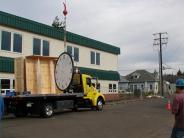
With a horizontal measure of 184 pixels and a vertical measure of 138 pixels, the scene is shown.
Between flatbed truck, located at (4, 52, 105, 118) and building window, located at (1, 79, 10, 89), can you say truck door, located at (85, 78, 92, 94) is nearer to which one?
flatbed truck, located at (4, 52, 105, 118)

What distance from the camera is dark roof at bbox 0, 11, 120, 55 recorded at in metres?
31.4

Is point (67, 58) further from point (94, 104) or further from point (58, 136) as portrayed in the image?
point (58, 136)

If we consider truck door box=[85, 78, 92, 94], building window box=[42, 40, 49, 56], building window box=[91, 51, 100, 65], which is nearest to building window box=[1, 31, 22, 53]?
building window box=[42, 40, 49, 56]

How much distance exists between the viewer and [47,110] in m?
24.2

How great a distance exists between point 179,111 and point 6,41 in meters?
24.7

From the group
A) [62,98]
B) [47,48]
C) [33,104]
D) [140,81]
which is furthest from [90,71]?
[140,81]

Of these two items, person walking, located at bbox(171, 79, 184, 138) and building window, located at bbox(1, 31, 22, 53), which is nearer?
person walking, located at bbox(171, 79, 184, 138)

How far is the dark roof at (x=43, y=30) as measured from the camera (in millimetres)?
31422

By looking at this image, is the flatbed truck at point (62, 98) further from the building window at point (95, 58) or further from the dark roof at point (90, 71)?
the building window at point (95, 58)

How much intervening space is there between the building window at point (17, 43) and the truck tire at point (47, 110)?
370 inches

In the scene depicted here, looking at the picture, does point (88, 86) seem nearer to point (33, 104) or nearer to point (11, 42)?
point (11, 42)

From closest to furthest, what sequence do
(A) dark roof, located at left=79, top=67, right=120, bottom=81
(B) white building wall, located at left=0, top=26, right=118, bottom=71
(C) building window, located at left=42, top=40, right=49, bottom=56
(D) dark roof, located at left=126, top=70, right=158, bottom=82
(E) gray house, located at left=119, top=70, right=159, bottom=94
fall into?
1. (B) white building wall, located at left=0, top=26, right=118, bottom=71
2. (C) building window, located at left=42, top=40, right=49, bottom=56
3. (A) dark roof, located at left=79, top=67, right=120, bottom=81
4. (E) gray house, located at left=119, top=70, right=159, bottom=94
5. (D) dark roof, located at left=126, top=70, right=158, bottom=82

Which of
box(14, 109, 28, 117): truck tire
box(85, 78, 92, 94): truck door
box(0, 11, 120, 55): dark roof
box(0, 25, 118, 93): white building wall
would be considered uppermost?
box(0, 11, 120, 55): dark roof

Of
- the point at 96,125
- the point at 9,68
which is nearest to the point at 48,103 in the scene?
the point at 96,125
